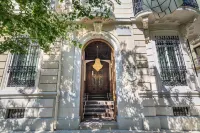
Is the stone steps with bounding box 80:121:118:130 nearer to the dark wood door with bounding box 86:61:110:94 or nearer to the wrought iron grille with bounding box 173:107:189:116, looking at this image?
the wrought iron grille with bounding box 173:107:189:116

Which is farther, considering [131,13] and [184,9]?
[131,13]

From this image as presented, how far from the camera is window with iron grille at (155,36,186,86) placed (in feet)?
21.5

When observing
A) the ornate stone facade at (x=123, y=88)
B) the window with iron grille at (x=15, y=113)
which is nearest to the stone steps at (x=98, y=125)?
the ornate stone facade at (x=123, y=88)

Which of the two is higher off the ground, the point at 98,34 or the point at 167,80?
the point at 98,34

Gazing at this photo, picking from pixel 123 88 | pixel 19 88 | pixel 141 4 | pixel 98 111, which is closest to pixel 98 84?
pixel 98 111

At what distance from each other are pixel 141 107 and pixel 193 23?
5.03 metres

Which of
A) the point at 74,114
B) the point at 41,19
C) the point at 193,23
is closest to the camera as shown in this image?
the point at 41,19

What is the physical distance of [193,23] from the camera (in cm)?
671

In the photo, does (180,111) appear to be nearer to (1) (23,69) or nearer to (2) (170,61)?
(2) (170,61)

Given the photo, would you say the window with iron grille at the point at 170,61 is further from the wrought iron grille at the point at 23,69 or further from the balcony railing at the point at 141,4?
the wrought iron grille at the point at 23,69

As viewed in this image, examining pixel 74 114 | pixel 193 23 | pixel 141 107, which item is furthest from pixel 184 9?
pixel 74 114

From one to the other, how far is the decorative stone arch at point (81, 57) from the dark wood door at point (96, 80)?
3663 millimetres

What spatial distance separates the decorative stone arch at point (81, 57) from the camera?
6327 millimetres

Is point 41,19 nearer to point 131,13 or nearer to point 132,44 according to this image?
point 132,44
